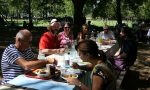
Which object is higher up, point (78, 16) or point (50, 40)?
point (78, 16)

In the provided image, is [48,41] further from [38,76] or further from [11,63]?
[38,76]

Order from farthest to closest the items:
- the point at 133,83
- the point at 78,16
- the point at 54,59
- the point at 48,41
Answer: the point at 78,16 → the point at 133,83 → the point at 48,41 → the point at 54,59

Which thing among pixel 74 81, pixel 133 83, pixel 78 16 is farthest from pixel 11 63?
pixel 78 16

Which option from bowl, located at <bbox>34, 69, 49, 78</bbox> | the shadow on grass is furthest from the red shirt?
bowl, located at <bbox>34, 69, 49, 78</bbox>

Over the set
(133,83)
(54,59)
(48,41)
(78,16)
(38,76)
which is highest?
(78,16)

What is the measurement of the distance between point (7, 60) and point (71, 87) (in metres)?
1.17

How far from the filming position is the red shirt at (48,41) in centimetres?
719

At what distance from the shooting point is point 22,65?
4566mm

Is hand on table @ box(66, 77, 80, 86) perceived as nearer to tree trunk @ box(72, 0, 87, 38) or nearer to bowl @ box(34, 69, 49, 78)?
bowl @ box(34, 69, 49, 78)

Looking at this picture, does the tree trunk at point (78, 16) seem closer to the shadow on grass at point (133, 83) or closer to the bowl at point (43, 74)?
the shadow on grass at point (133, 83)

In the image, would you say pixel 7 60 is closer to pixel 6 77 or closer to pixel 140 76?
pixel 6 77

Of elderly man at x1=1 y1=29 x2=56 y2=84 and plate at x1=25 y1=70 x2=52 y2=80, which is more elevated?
elderly man at x1=1 y1=29 x2=56 y2=84

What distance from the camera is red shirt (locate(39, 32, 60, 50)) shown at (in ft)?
23.6

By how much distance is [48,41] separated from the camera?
7.32 meters
